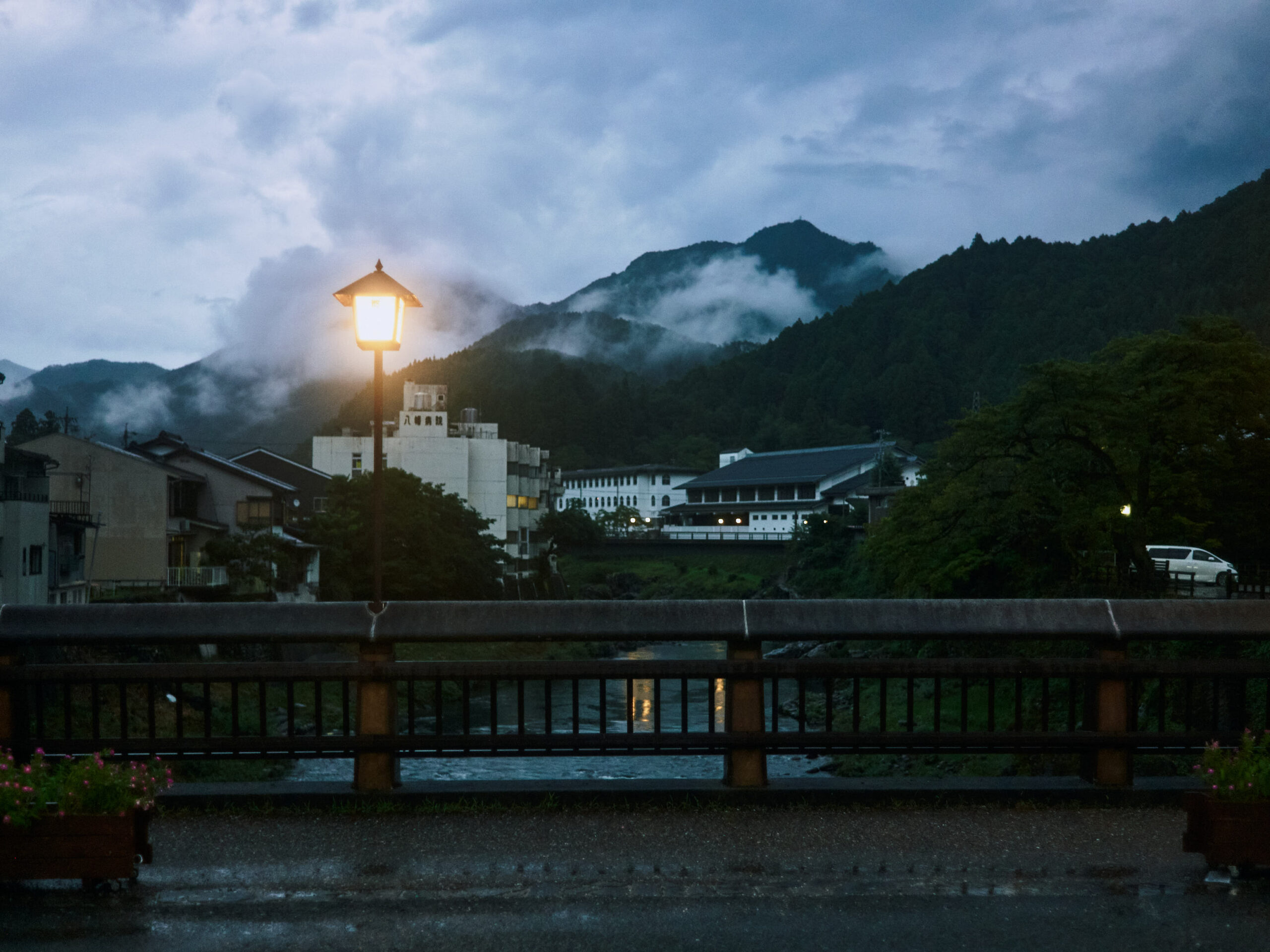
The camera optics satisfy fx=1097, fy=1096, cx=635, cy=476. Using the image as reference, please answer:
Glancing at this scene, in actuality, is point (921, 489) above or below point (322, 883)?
above

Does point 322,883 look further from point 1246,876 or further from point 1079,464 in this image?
point 1079,464

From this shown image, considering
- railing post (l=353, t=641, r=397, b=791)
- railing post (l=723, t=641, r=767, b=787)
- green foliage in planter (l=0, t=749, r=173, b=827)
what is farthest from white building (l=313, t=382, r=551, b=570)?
green foliage in planter (l=0, t=749, r=173, b=827)

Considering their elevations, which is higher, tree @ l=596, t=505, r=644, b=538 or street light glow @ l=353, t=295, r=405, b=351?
tree @ l=596, t=505, r=644, b=538

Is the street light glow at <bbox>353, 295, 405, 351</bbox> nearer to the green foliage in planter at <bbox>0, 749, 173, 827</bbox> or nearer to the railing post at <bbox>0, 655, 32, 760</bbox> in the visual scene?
the railing post at <bbox>0, 655, 32, 760</bbox>

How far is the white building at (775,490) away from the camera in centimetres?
10856

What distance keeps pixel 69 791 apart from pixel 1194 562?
38.9 m

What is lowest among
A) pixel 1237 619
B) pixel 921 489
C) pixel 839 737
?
pixel 839 737

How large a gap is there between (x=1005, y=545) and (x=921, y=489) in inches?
184

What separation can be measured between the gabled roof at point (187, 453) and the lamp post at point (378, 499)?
49.5 metres

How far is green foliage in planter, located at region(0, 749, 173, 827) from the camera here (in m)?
5.22

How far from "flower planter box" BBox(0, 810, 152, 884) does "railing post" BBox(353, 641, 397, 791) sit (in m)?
1.89

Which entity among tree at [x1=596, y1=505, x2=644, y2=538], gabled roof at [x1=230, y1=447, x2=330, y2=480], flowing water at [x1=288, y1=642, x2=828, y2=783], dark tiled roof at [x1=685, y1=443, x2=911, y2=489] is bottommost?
flowing water at [x1=288, y1=642, x2=828, y2=783]

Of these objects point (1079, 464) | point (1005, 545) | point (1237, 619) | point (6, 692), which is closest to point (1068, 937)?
point (1237, 619)

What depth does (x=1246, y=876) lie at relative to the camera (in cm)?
550
